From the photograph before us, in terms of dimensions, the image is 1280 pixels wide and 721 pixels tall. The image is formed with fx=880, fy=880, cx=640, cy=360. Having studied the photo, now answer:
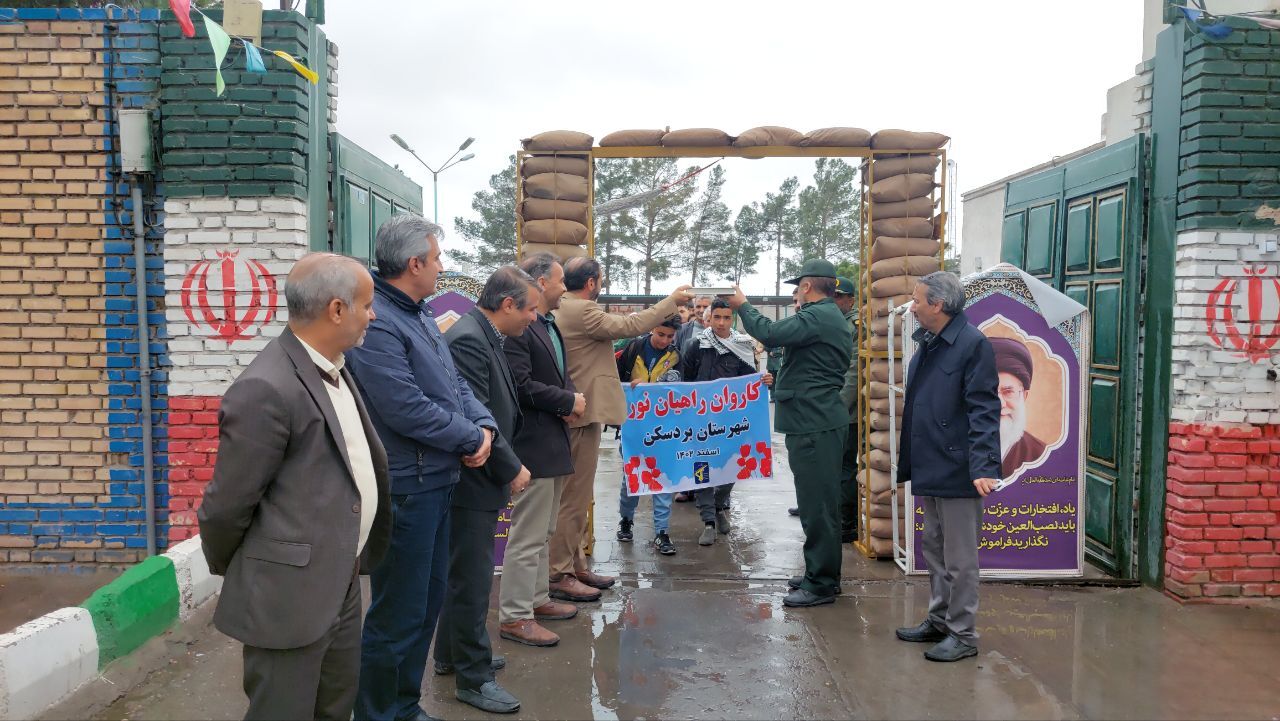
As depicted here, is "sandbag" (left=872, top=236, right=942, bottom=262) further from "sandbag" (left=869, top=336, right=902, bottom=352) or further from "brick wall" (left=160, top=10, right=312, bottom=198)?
"brick wall" (left=160, top=10, right=312, bottom=198)

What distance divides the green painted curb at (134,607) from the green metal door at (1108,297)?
5467 mm

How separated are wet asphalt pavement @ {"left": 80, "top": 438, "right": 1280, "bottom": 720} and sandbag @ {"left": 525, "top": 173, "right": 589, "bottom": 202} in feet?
8.07

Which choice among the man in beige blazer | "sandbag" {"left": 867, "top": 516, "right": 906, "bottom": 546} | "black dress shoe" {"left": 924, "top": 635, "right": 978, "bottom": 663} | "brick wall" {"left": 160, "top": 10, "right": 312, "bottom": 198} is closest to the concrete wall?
"sandbag" {"left": 867, "top": 516, "right": 906, "bottom": 546}

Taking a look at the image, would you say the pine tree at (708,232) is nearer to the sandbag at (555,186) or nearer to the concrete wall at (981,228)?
the concrete wall at (981,228)

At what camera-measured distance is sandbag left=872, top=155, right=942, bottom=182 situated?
18.8ft

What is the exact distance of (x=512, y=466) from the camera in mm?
3568

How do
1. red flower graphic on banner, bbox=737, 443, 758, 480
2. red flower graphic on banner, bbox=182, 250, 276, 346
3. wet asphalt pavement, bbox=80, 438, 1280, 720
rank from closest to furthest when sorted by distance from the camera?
1. wet asphalt pavement, bbox=80, 438, 1280, 720
2. red flower graphic on banner, bbox=182, 250, 276, 346
3. red flower graphic on banner, bbox=737, 443, 758, 480

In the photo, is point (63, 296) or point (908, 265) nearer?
point (63, 296)

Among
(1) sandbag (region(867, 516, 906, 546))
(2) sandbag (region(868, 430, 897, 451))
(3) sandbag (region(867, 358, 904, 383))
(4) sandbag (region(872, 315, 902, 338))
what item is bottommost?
(1) sandbag (region(867, 516, 906, 546))

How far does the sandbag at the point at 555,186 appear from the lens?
574 cm

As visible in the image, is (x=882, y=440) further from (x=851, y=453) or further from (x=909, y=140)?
(x=909, y=140)

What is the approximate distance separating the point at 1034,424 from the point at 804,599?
1854mm

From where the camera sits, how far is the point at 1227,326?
16.6ft

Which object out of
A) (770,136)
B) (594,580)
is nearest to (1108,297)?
(770,136)
